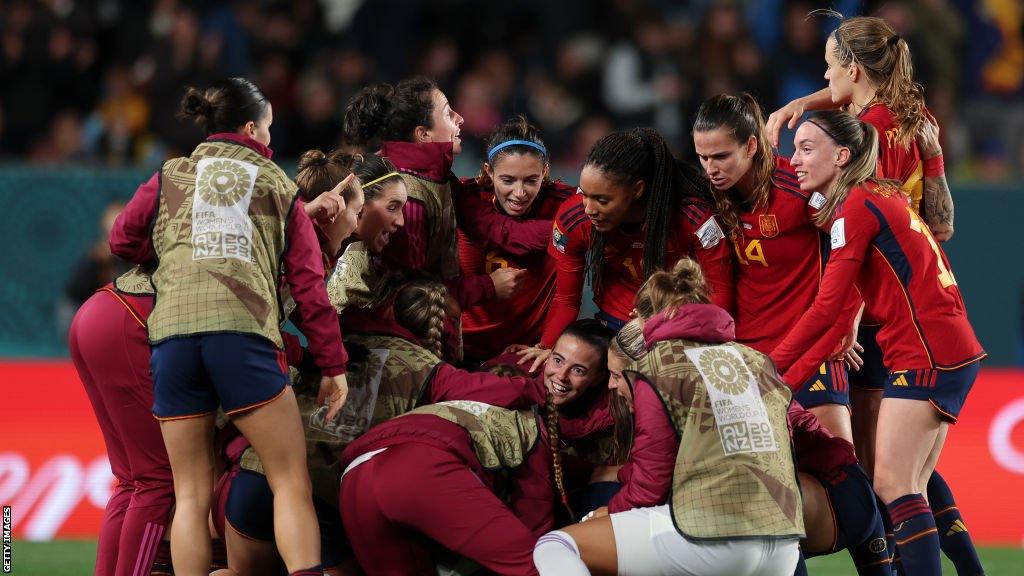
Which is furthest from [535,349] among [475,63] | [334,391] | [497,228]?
[475,63]

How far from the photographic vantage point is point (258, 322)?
397 centimetres

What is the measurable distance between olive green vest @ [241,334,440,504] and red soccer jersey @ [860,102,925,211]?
1.89 meters

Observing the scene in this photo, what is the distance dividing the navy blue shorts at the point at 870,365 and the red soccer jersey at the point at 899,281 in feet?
2.18

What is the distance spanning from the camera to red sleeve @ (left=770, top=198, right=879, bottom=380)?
4461 millimetres

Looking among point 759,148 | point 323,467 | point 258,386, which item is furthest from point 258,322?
point 759,148

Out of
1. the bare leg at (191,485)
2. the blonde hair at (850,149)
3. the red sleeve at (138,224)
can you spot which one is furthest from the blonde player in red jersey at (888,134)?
the bare leg at (191,485)

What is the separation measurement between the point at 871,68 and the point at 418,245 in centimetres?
187

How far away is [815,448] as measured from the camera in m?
4.38

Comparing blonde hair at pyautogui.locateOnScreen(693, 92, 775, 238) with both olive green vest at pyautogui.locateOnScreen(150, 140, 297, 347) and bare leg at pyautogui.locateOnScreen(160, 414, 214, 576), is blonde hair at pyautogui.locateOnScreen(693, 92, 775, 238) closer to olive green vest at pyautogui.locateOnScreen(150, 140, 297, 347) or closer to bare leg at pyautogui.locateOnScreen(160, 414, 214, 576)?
olive green vest at pyautogui.locateOnScreen(150, 140, 297, 347)

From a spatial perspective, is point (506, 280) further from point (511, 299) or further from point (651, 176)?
point (651, 176)

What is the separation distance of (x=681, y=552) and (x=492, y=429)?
29.6 inches

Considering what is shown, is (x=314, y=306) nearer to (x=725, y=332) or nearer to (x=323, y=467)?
(x=323, y=467)

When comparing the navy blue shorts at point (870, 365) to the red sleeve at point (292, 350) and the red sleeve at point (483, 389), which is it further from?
the red sleeve at point (292, 350)

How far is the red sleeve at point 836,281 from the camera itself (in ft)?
14.6
